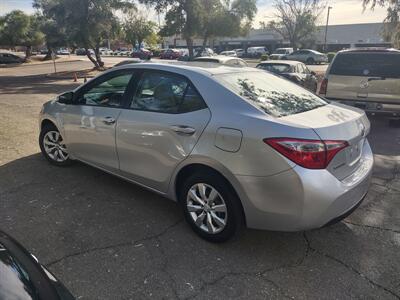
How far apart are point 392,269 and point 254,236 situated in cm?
119

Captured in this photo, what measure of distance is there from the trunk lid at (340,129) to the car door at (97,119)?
78.5 inches

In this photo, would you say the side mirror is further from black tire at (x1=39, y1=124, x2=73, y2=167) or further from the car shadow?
the car shadow

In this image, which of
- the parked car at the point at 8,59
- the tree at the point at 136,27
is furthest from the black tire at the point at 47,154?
the parked car at the point at 8,59

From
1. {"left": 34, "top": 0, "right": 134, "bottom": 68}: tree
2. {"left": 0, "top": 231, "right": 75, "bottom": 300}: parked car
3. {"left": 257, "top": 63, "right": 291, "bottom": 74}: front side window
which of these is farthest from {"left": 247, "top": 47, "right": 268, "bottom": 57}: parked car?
{"left": 0, "top": 231, "right": 75, "bottom": 300}: parked car

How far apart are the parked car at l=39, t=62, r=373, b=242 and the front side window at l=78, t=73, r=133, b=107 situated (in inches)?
0.7

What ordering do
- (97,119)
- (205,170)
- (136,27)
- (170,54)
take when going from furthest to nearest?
1. (170,54)
2. (136,27)
3. (97,119)
4. (205,170)

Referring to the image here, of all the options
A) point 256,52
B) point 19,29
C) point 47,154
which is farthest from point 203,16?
point 256,52

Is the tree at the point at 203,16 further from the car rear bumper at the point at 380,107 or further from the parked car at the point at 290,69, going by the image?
the car rear bumper at the point at 380,107

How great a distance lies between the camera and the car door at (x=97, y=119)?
4.20 m

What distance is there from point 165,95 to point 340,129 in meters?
1.70

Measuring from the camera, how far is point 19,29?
4506cm

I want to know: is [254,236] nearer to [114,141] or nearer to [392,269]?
[392,269]

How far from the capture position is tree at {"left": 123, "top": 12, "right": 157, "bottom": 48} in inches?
1105

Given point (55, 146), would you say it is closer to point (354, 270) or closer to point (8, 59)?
point (354, 270)
